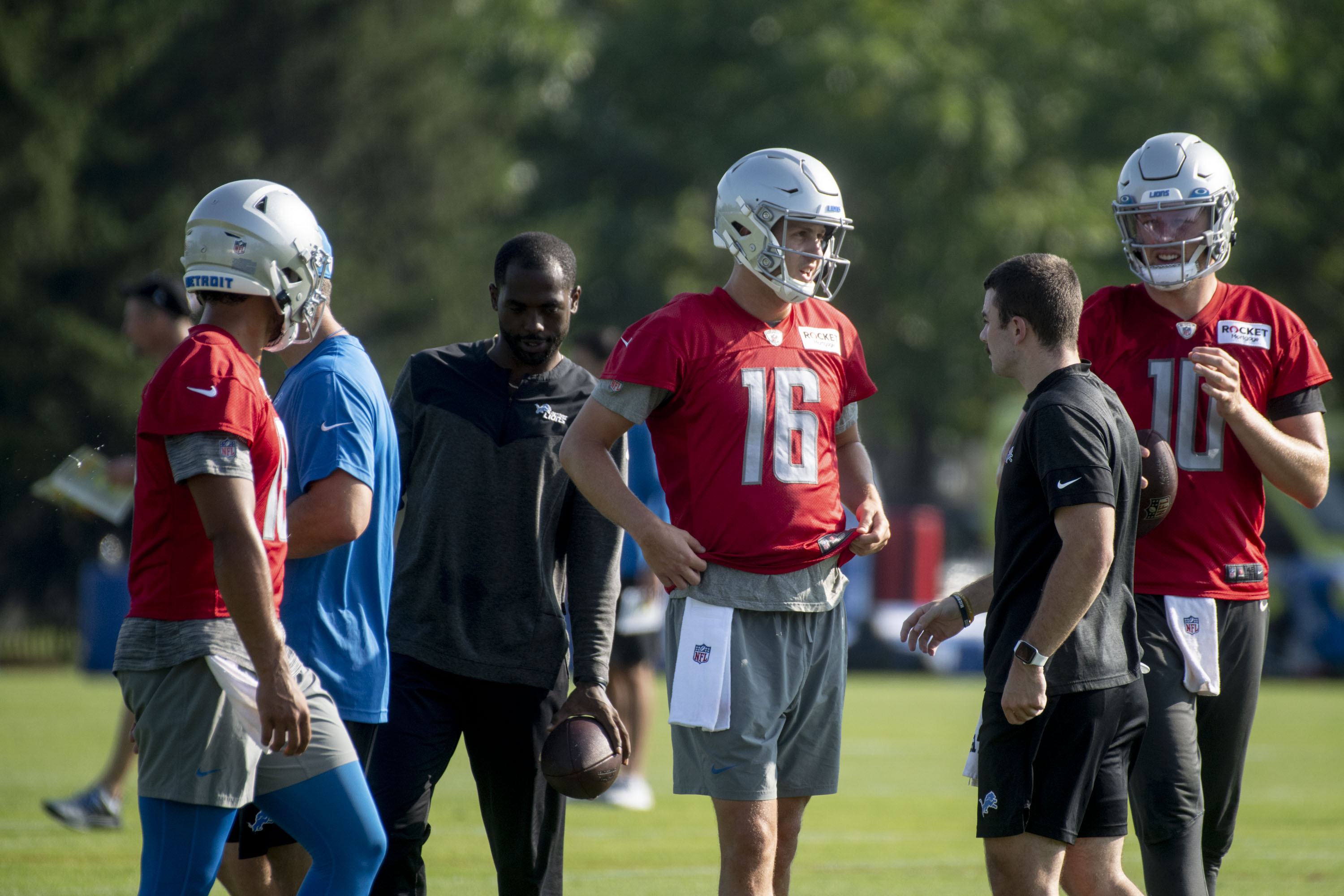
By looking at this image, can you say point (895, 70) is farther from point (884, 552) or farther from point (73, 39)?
point (73, 39)

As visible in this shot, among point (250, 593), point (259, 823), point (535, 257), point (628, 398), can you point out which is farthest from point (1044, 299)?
point (259, 823)

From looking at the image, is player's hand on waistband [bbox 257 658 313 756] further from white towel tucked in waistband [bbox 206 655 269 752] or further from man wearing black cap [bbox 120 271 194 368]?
man wearing black cap [bbox 120 271 194 368]

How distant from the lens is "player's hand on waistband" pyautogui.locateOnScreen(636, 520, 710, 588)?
4.52 m

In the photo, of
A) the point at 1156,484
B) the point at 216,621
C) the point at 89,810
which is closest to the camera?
the point at 216,621

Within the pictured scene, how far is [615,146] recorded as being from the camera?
111ft

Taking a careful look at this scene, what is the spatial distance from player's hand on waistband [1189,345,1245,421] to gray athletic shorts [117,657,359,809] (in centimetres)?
297

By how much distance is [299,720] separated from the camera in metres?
3.58

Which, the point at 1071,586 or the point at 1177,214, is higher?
the point at 1177,214

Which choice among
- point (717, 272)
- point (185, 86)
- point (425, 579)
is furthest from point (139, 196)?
point (425, 579)

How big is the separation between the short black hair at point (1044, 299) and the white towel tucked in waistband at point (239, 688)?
7.70ft

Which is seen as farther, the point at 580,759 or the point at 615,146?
the point at 615,146

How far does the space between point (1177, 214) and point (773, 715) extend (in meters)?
2.14

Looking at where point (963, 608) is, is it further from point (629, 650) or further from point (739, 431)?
point (629, 650)

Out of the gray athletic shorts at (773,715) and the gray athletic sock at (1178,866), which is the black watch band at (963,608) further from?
the gray athletic sock at (1178,866)
